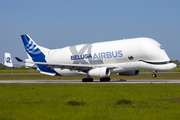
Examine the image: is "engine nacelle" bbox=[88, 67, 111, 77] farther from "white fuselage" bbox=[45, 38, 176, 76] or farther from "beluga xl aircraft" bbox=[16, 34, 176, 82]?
"white fuselage" bbox=[45, 38, 176, 76]

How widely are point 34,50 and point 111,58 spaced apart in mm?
15862

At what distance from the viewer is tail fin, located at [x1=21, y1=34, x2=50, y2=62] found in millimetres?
45000

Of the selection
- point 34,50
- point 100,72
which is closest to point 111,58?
point 100,72

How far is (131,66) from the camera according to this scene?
116 feet

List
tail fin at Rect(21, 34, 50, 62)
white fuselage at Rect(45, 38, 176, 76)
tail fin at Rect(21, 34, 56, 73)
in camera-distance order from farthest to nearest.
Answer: tail fin at Rect(21, 34, 50, 62)
tail fin at Rect(21, 34, 56, 73)
white fuselage at Rect(45, 38, 176, 76)

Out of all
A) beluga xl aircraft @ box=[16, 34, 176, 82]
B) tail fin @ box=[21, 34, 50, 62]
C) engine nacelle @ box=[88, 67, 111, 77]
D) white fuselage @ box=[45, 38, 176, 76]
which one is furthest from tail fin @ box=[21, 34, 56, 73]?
engine nacelle @ box=[88, 67, 111, 77]

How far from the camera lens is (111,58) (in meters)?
36.4

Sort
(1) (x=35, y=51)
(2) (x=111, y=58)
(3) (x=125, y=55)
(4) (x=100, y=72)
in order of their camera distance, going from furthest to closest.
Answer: (1) (x=35, y=51) < (2) (x=111, y=58) < (4) (x=100, y=72) < (3) (x=125, y=55)

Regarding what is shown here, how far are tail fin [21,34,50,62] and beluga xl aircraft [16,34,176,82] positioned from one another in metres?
1.79

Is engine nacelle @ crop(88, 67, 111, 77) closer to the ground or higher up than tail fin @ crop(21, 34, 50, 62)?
closer to the ground

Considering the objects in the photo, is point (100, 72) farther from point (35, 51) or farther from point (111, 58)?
point (35, 51)
